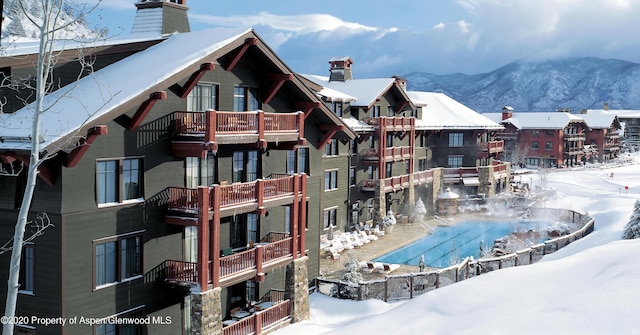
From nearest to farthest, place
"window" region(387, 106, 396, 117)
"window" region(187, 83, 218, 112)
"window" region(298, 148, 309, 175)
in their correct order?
"window" region(187, 83, 218, 112), "window" region(298, 148, 309, 175), "window" region(387, 106, 396, 117)

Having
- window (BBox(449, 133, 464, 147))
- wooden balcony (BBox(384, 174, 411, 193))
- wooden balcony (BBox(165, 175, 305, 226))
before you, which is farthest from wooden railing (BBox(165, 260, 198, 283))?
window (BBox(449, 133, 464, 147))

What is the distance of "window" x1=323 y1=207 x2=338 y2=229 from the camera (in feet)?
141

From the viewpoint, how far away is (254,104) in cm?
2592

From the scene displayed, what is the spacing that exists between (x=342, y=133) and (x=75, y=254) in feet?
52.7

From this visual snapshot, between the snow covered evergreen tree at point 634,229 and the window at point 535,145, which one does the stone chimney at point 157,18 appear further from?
the window at point 535,145

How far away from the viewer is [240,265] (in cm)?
2256

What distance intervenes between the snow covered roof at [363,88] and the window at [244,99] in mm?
21750

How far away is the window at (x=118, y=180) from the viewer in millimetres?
19094

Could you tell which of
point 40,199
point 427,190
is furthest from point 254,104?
point 427,190

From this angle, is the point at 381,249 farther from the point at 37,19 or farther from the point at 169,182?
the point at 37,19

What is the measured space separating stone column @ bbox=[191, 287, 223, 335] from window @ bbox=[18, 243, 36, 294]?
5061 mm

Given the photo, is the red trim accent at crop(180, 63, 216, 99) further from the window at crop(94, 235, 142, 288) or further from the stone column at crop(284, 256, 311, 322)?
the stone column at crop(284, 256, 311, 322)

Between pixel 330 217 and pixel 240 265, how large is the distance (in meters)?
21.2

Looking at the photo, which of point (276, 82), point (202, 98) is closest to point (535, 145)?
point (276, 82)
